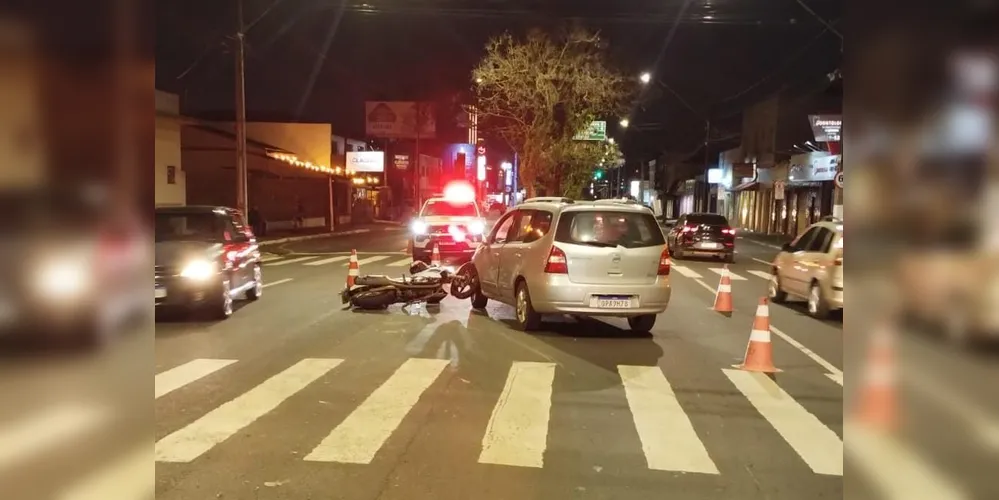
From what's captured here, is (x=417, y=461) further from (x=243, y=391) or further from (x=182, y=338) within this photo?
(x=182, y=338)

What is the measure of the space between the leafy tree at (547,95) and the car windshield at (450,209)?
9.60 meters

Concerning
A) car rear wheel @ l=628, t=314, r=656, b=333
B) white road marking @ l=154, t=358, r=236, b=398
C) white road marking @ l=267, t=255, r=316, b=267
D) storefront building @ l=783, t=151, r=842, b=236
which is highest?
storefront building @ l=783, t=151, r=842, b=236

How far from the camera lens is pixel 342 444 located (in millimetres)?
5922

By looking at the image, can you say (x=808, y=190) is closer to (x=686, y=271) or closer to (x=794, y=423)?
(x=686, y=271)

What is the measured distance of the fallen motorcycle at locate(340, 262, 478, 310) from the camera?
1335 centimetres

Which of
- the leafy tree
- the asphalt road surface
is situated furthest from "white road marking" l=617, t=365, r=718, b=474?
the leafy tree

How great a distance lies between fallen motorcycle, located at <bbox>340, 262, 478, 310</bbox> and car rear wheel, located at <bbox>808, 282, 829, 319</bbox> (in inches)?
222

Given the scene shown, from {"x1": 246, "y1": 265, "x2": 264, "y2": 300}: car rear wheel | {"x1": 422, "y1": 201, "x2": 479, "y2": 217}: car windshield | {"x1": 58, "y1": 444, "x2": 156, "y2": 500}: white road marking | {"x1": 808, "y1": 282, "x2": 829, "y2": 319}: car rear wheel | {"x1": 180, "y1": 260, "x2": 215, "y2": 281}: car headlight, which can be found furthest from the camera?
{"x1": 422, "y1": 201, "x2": 479, "y2": 217}: car windshield

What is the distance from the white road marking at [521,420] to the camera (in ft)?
18.6

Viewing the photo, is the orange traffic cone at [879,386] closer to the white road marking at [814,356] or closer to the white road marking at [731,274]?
the white road marking at [814,356]

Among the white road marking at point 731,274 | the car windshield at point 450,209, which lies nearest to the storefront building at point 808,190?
the white road marking at point 731,274

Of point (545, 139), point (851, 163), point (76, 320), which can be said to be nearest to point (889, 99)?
point (851, 163)

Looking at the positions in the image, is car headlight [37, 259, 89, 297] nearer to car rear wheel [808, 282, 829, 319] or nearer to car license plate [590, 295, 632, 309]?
car license plate [590, 295, 632, 309]

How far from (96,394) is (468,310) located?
10.7 meters
